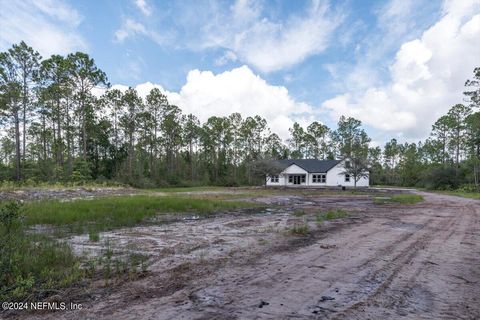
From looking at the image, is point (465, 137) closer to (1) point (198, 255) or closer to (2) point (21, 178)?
(1) point (198, 255)

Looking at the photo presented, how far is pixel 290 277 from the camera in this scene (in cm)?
459

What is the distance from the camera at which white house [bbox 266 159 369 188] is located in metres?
48.0

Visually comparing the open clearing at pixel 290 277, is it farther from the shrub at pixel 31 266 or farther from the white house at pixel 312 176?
the white house at pixel 312 176

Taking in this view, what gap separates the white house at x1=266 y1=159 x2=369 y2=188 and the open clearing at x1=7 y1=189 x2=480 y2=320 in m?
40.7

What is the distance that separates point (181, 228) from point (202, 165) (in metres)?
49.6

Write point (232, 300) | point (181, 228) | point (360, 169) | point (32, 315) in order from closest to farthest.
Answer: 1. point (32, 315)
2. point (232, 300)
3. point (181, 228)
4. point (360, 169)

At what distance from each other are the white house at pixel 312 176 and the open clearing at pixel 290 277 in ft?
134

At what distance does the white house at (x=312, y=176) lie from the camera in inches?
1889

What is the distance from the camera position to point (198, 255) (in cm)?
596

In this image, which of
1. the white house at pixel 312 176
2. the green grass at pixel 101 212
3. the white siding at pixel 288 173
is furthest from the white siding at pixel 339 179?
the green grass at pixel 101 212

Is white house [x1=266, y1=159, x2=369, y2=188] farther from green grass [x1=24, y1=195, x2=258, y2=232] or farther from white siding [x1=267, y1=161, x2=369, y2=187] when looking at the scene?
green grass [x1=24, y1=195, x2=258, y2=232]

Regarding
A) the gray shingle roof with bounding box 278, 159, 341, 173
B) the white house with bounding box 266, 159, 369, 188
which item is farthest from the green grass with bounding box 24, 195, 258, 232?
the gray shingle roof with bounding box 278, 159, 341, 173

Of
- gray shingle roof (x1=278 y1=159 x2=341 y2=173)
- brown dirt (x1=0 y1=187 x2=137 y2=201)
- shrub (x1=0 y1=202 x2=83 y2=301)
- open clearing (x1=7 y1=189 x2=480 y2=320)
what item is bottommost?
open clearing (x1=7 y1=189 x2=480 y2=320)

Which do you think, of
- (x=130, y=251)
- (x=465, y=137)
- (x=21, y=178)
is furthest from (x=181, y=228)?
(x=465, y=137)
